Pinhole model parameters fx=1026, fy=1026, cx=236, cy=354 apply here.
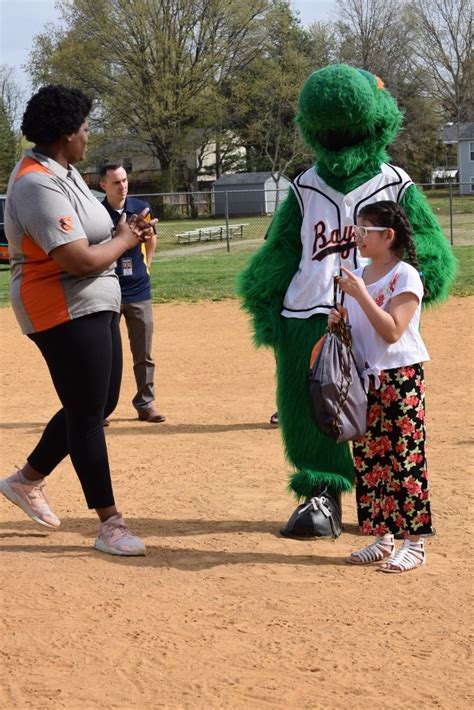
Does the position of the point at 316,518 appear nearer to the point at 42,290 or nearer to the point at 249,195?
the point at 42,290

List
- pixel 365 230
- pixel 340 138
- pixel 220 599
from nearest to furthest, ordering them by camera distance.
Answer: pixel 220 599
pixel 365 230
pixel 340 138

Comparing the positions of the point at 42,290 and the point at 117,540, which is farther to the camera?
the point at 117,540

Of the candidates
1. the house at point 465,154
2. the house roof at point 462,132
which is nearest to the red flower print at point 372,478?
the house at point 465,154

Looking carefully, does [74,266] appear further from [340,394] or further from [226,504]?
[226,504]

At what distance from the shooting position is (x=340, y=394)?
4.26 m

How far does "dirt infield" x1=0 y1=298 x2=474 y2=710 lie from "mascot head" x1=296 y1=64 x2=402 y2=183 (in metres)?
1.84

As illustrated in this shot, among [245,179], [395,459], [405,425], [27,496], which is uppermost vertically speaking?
[245,179]

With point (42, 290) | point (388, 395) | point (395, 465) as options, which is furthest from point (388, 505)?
point (42, 290)

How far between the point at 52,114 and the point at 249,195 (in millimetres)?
43387

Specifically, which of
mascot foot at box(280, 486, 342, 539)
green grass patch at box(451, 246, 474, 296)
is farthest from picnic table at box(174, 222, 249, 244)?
mascot foot at box(280, 486, 342, 539)

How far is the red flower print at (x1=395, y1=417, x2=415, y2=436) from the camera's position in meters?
4.36

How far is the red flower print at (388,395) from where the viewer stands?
4355 mm

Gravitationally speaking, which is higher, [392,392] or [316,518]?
[392,392]

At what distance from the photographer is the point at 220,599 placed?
413cm
